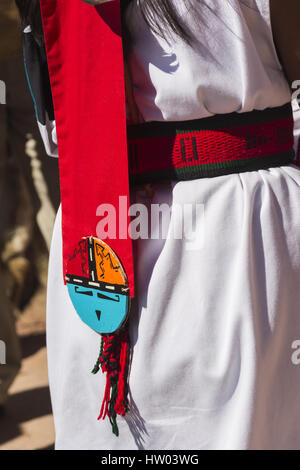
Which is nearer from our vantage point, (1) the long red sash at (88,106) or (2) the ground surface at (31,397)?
(1) the long red sash at (88,106)

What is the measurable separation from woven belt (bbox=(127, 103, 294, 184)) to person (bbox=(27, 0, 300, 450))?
0.04 ft

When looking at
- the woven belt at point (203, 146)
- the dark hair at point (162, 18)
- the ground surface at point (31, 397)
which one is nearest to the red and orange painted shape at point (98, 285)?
the woven belt at point (203, 146)

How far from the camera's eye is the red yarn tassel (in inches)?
44.9

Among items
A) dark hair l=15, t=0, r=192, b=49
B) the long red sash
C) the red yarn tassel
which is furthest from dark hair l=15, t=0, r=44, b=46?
the red yarn tassel

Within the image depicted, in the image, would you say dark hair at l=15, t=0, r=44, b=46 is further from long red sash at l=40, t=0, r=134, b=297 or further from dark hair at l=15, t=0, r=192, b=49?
dark hair at l=15, t=0, r=192, b=49

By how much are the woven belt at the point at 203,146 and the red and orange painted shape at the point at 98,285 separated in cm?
15

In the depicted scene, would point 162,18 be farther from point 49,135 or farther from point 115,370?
point 115,370

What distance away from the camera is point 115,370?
1.15m

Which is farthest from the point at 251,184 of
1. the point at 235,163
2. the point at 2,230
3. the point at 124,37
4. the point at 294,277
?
the point at 2,230

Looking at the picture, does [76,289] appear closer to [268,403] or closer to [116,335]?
Answer: [116,335]

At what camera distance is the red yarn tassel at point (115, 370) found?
1142mm

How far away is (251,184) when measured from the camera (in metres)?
1.09

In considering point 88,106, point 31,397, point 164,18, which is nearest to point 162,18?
point 164,18

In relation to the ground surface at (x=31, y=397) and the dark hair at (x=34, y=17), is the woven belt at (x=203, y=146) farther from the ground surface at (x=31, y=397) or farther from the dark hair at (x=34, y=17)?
the ground surface at (x=31, y=397)
